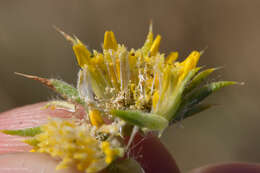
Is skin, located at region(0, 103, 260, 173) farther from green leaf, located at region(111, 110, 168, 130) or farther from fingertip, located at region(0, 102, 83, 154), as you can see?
green leaf, located at region(111, 110, 168, 130)

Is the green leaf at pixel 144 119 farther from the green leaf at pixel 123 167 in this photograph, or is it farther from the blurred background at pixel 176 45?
the blurred background at pixel 176 45

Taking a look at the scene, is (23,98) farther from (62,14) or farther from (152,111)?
(152,111)

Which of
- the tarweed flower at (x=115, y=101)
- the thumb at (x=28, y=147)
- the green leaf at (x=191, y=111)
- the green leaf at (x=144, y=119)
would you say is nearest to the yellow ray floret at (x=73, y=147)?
the tarweed flower at (x=115, y=101)

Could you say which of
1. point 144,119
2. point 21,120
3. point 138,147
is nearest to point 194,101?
point 144,119

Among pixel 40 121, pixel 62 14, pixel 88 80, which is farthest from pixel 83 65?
pixel 62 14

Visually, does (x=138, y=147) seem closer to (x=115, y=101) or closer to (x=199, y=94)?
(x=115, y=101)

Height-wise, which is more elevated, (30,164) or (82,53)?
(82,53)
